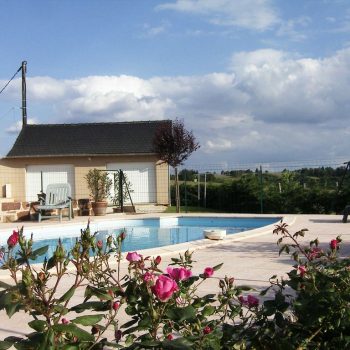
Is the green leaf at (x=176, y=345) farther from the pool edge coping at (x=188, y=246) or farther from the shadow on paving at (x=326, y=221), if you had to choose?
the shadow on paving at (x=326, y=221)

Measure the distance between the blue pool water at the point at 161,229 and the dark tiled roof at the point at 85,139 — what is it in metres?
5.91

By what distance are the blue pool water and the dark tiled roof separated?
19.4ft

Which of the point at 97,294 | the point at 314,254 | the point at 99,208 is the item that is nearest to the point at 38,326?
the point at 97,294

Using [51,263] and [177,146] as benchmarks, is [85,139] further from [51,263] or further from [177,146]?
[51,263]

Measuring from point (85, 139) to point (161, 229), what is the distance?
975 centimetres

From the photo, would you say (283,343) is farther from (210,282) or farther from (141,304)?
(210,282)

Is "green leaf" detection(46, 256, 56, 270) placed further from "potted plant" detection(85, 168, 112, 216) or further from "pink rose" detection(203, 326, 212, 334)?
"potted plant" detection(85, 168, 112, 216)

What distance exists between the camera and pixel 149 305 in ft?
5.46

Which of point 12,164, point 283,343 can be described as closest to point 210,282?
point 283,343

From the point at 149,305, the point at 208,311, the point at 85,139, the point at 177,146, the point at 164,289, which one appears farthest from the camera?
the point at 85,139

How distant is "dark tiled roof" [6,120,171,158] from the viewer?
22422 mm

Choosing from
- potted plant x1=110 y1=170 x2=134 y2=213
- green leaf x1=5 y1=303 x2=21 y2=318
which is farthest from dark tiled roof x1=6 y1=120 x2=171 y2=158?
green leaf x1=5 y1=303 x2=21 y2=318

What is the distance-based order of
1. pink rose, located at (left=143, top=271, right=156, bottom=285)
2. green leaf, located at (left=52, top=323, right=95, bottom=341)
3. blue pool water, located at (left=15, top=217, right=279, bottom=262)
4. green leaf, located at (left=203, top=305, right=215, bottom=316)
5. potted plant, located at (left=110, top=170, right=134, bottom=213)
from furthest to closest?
potted plant, located at (left=110, top=170, right=134, bottom=213) → blue pool water, located at (left=15, top=217, right=279, bottom=262) → green leaf, located at (left=203, top=305, right=215, bottom=316) → pink rose, located at (left=143, top=271, right=156, bottom=285) → green leaf, located at (left=52, top=323, right=95, bottom=341)

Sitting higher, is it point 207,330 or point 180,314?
point 180,314
